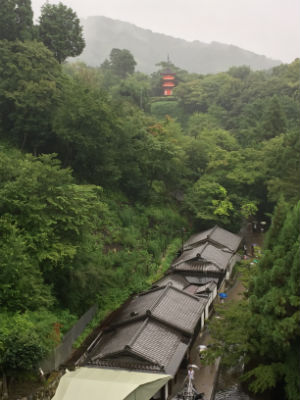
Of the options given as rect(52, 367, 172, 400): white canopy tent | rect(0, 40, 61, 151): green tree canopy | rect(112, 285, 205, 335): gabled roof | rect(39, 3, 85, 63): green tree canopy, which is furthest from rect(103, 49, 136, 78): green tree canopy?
rect(52, 367, 172, 400): white canopy tent

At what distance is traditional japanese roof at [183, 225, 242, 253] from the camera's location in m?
28.2

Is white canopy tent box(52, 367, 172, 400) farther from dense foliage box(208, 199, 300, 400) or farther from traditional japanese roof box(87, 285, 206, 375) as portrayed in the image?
dense foliage box(208, 199, 300, 400)

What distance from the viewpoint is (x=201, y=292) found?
21812 millimetres

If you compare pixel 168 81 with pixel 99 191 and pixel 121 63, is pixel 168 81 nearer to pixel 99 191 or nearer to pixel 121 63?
pixel 121 63

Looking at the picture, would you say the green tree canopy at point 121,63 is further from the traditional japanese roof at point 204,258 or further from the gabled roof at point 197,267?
the gabled roof at point 197,267

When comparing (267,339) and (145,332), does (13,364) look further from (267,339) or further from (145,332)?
(267,339)

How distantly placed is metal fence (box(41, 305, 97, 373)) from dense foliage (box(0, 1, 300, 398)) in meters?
0.47

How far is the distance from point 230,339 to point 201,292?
24.7 feet

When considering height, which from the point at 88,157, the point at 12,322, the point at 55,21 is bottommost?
the point at 12,322

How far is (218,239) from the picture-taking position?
28922mm

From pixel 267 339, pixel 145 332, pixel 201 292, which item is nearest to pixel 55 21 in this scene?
pixel 201 292

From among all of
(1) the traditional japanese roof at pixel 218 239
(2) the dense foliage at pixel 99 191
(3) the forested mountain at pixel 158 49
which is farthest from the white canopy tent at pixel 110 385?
(3) the forested mountain at pixel 158 49

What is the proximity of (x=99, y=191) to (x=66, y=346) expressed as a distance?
14.6 m

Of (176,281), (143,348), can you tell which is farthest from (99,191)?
(143,348)
